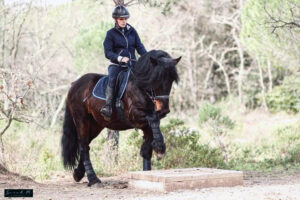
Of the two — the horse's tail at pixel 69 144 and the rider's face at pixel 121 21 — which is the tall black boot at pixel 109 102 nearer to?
the rider's face at pixel 121 21

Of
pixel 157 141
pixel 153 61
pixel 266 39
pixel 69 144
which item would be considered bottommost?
pixel 69 144

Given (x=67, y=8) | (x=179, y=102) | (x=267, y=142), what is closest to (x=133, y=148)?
(x=267, y=142)

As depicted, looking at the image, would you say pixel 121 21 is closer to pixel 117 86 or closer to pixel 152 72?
pixel 117 86

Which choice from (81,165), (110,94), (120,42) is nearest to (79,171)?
(81,165)

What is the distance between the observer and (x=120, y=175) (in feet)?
34.6

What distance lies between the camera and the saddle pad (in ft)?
26.9

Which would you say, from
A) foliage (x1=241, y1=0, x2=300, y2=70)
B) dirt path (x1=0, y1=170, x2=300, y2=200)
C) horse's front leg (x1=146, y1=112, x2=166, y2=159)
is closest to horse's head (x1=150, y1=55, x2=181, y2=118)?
horse's front leg (x1=146, y1=112, x2=166, y2=159)

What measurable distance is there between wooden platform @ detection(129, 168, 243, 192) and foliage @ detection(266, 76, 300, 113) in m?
15.3

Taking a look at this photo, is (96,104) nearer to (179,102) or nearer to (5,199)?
(5,199)

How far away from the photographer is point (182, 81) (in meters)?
26.0

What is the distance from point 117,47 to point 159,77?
140 cm

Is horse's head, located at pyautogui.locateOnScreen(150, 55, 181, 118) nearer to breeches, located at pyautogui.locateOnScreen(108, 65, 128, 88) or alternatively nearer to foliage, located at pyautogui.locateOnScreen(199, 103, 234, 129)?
breeches, located at pyautogui.locateOnScreen(108, 65, 128, 88)

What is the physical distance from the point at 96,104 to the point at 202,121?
5.28m

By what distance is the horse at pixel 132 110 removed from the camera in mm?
7453
